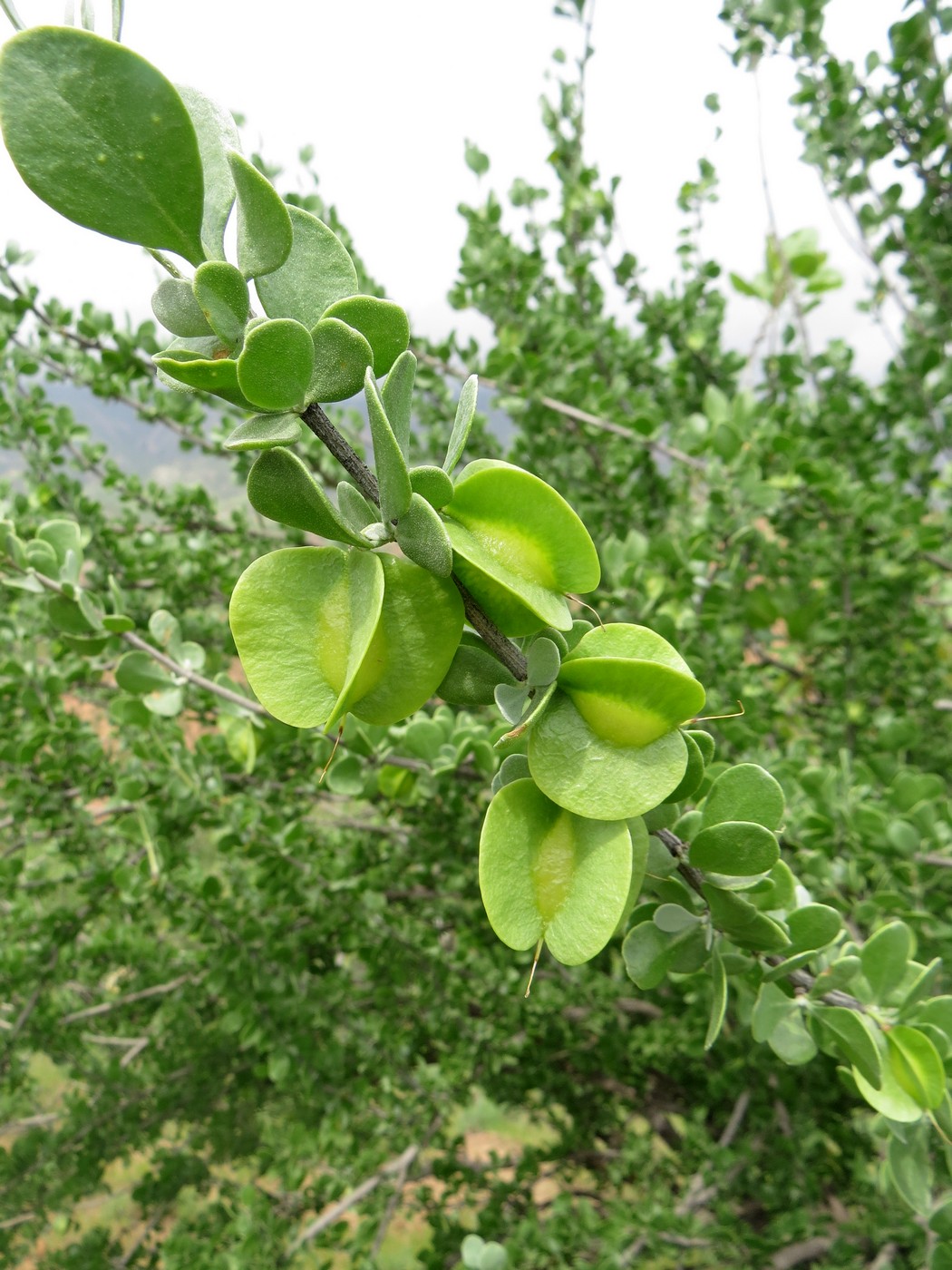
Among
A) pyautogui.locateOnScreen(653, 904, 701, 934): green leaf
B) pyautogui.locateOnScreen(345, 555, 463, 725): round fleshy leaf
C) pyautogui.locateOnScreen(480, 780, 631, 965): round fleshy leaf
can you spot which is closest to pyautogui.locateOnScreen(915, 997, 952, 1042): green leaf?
pyautogui.locateOnScreen(653, 904, 701, 934): green leaf

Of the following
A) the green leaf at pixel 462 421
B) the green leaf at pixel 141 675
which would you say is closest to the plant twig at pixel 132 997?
the green leaf at pixel 141 675

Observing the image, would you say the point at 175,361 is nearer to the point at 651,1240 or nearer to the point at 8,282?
the point at 8,282

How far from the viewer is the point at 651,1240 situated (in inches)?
62.3

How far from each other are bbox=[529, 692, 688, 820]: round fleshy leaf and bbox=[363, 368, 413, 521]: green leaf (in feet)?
0.41

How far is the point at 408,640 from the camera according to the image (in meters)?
0.32

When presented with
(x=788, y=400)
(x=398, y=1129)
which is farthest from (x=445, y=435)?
(x=398, y=1129)

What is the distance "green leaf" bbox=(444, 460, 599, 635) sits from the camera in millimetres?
316

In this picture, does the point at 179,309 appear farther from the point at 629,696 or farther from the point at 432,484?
the point at 629,696

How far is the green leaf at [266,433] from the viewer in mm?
285

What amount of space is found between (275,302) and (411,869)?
1897mm

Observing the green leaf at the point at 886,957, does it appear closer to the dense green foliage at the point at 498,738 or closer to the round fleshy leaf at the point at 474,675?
the dense green foliage at the point at 498,738

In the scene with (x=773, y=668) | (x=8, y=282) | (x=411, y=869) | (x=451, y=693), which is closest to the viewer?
(x=451, y=693)

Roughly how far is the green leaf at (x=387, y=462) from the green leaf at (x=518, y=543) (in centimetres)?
3

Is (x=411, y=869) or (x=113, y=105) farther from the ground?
(x=113, y=105)
